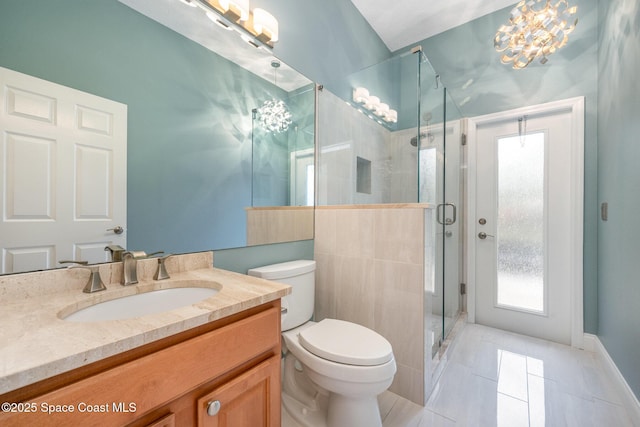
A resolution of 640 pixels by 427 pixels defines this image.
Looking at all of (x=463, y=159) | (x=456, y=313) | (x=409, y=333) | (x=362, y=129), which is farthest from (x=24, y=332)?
(x=463, y=159)

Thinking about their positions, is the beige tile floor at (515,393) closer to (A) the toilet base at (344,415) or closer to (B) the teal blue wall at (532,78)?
(A) the toilet base at (344,415)

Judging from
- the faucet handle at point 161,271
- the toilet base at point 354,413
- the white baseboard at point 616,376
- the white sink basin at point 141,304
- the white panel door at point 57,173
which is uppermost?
the white panel door at point 57,173

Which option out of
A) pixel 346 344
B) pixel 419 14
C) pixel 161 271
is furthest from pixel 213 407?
pixel 419 14

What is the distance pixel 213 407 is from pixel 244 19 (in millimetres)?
1711

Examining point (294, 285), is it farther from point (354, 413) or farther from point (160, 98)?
point (160, 98)

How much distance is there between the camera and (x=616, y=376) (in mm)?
1652

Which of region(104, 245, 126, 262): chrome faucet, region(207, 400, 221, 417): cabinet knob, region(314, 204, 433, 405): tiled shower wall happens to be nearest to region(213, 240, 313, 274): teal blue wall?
region(314, 204, 433, 405): tiled shower wall

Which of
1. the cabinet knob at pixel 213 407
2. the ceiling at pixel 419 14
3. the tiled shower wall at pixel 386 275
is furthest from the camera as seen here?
the ceiling at pixel 419 14

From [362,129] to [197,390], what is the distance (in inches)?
82.8

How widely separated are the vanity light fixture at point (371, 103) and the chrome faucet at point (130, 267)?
1.95 m

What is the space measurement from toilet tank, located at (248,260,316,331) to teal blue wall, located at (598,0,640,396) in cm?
174

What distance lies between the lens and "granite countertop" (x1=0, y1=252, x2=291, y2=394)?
49 cm

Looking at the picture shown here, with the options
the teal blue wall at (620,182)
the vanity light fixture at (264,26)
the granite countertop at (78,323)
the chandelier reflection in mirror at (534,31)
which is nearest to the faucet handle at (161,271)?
the granite countertop at (78,323)

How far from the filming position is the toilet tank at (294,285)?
1429 mm
